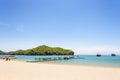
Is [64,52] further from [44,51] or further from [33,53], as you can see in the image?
[33,53]

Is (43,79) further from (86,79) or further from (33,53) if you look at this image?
(33,53)

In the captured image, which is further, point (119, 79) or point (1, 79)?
point (119, 79)

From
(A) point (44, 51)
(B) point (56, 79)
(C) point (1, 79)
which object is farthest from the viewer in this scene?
(A) point (44, 51)

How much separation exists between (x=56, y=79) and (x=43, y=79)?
734 mm

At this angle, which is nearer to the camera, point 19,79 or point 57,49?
point 19,79

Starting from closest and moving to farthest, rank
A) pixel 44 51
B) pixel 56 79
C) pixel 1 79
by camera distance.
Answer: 1. pixel 1 79
2. pixel 56 79
3. pixel 44 51

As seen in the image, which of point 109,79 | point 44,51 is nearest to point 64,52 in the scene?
point 44,51

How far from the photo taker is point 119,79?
9.09 metres

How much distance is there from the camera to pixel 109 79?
9.23m

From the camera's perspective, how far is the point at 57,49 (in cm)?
16800

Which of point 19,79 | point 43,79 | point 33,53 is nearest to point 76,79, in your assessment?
point 43,79

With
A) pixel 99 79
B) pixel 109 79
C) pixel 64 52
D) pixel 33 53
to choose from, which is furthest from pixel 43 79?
pixel 33 53

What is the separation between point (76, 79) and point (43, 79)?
1868mm

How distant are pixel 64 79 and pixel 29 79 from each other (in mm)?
1967
